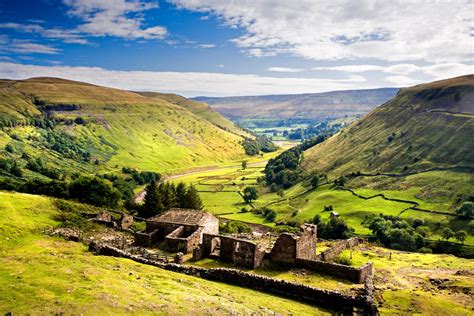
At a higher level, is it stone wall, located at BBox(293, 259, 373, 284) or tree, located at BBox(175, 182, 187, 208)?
stone wall, located at BBox(293, 259, 373, 284)

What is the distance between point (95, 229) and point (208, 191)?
406ft

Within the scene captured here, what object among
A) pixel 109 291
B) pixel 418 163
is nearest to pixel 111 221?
pixel 109 291

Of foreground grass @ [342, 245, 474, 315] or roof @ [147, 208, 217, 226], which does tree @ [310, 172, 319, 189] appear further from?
roof @ [147, 208, 217, 226]

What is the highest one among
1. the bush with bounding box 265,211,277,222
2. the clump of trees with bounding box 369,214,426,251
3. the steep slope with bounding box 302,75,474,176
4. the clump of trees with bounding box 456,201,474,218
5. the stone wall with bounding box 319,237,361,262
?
the steep slope with bounding box 302,75,474,176

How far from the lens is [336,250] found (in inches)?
2276

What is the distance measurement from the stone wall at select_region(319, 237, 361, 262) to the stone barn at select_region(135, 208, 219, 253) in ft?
56.3

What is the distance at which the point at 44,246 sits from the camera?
44.3 m

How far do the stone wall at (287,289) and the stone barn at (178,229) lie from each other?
9585mm

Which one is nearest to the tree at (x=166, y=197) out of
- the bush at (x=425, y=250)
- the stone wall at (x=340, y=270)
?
the stone wall at (x=340, y=270)

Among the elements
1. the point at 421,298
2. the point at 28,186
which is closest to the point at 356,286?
the point at 421,298

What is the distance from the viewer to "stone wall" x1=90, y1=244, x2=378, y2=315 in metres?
29.2

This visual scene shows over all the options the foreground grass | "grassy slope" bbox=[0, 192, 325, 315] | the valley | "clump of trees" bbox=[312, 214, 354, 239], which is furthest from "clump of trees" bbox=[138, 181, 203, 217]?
"grassy slope" bbox=[0, 192, 325, 315]

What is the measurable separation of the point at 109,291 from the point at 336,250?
132 ft

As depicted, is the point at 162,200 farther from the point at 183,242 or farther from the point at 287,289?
the point at 287,289
